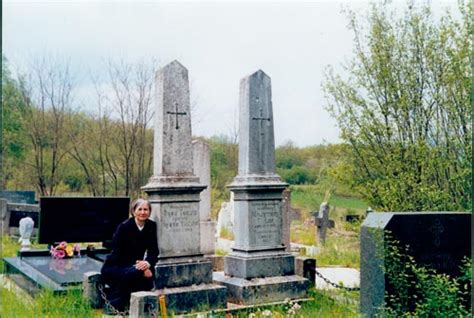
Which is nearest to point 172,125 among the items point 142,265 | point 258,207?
point 258,207

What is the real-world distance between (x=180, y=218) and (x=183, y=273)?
77cm

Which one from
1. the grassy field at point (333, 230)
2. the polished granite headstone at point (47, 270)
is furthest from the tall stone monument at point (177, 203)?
the grassy field at point (333, 230)

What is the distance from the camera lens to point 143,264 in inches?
294

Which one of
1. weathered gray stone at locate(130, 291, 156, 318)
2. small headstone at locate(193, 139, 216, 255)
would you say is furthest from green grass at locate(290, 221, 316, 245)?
weathered gray stone at locate(130, 291, 156, 318)

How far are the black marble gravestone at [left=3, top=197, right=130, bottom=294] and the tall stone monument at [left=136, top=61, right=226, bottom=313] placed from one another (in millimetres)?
2538

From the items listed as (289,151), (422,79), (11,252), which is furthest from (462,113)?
(289,151)

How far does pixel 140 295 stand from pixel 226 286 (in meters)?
2.78

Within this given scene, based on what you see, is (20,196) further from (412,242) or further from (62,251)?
(412,242)

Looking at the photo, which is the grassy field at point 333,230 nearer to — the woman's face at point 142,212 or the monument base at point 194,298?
the monument base at point 194,298

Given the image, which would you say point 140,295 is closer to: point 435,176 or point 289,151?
point 435,176

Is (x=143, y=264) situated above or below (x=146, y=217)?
below

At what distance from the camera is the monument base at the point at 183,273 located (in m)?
7.92

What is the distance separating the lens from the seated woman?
757cm

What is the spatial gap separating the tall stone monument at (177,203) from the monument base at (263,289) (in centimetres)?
44
